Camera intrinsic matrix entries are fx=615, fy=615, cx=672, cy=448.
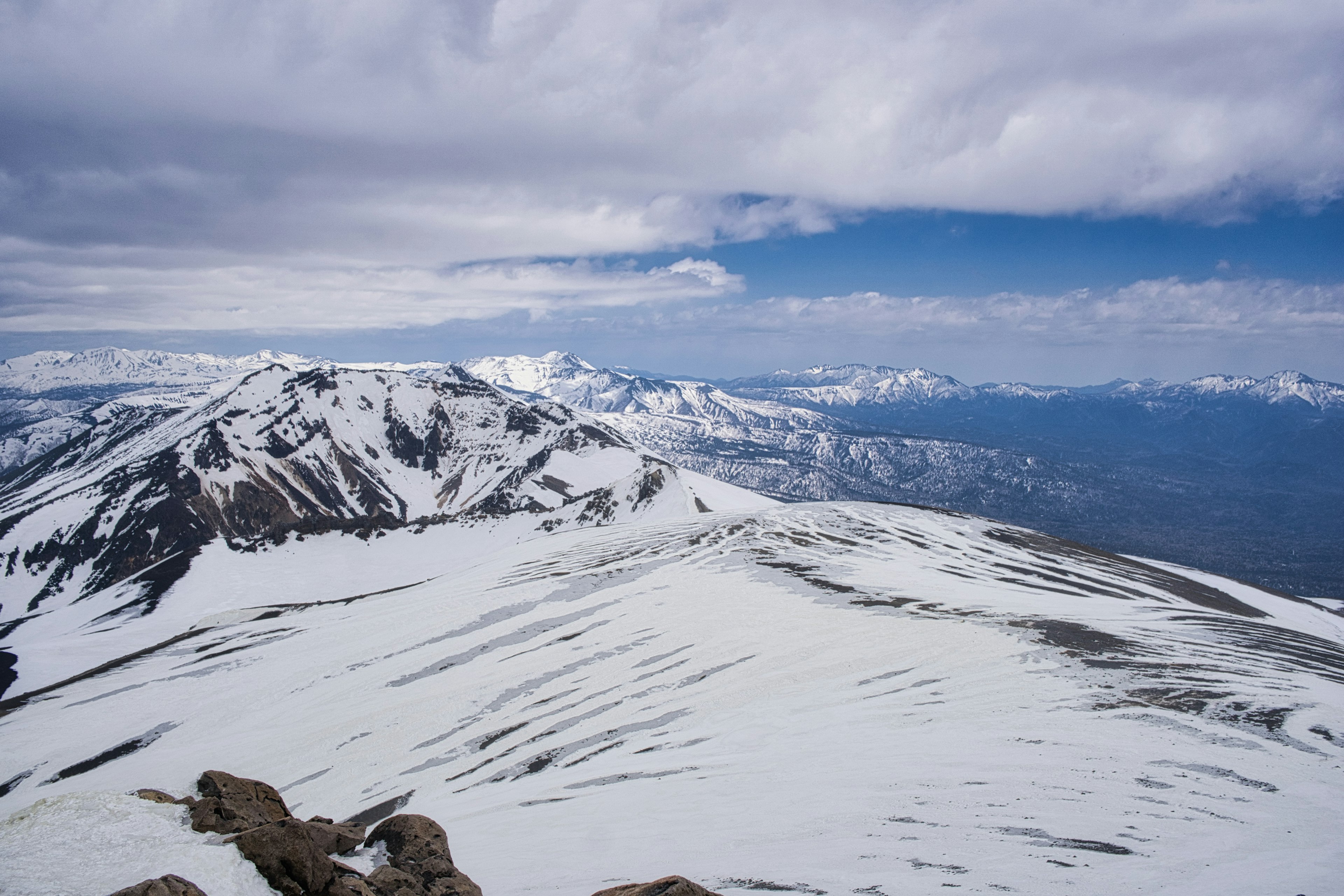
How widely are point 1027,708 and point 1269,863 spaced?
11.2 m

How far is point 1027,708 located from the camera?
24281 mm

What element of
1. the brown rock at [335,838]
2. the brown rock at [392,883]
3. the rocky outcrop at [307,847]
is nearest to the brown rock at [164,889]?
the rocky outcrop at [307,847]

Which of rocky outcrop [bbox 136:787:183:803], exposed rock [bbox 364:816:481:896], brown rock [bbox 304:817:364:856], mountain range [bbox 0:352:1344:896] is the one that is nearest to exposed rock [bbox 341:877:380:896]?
exposed rock [bbox 364:816:481:896]

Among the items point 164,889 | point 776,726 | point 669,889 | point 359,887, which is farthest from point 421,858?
point 776,726

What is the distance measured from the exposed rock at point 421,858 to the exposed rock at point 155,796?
489 cm

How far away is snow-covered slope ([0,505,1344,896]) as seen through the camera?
→ 48.7 ft

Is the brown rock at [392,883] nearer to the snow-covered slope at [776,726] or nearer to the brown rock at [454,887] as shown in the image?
the brown rock at [454,887]

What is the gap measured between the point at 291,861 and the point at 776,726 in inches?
757

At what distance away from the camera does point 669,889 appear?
10773 millimetres

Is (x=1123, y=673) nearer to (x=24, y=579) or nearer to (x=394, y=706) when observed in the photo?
(x=394, y=706)

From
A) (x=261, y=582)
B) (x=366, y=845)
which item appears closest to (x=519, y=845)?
(x=366, y=845)

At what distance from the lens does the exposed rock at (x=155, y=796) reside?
14.8 meters

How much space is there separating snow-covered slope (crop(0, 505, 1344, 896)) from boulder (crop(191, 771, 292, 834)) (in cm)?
180

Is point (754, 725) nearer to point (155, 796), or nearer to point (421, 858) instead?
point (421, 858)
